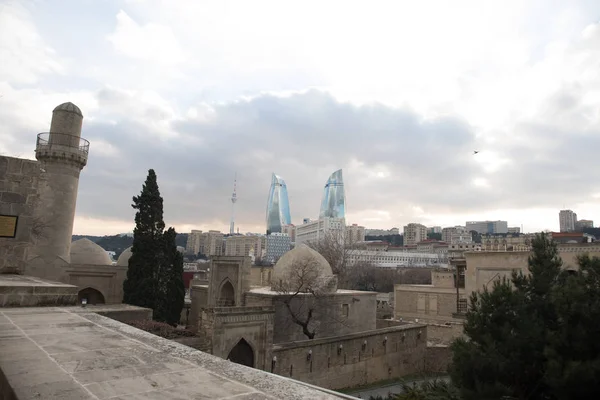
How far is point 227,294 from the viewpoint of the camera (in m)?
23.5

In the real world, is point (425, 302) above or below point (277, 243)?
below

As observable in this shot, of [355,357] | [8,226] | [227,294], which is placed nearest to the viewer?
[8,226]

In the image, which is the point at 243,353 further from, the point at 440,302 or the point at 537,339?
the point at 440,302

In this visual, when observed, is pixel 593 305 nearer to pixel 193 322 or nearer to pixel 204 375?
pixel 204 375

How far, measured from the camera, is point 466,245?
8900 cm

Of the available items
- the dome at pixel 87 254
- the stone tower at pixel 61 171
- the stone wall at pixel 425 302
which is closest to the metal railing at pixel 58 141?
the stone tower at pixel 61 171

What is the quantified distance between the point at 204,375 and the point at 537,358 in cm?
603

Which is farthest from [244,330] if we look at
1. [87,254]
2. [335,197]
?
[335,197]

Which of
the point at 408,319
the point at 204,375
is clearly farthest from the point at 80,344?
the point at 408,319

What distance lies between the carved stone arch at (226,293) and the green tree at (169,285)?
92.7 inches

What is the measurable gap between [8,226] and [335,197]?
3569 inches

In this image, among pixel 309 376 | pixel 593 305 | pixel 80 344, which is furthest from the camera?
pixel 309 376

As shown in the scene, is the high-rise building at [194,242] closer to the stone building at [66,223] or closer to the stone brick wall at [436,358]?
the stone building at [66,223]

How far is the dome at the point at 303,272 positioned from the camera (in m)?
20.5
